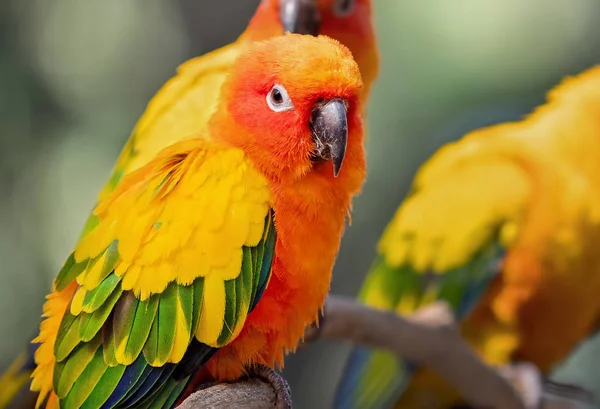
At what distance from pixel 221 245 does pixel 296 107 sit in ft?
0.45

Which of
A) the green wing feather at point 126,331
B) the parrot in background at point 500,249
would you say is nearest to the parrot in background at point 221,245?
the green wing feather at point 126,331

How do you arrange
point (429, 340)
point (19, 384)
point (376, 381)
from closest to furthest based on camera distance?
point (19, 384) → point (429, 340) → point (376, 381)

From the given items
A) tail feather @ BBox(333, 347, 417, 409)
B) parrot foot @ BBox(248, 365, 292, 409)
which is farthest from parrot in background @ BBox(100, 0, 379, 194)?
tail feather @ BBox(333, 347, 417, 409)

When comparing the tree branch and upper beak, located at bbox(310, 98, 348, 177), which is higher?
upper beak, located at bbox(310, 98, 348, 177)

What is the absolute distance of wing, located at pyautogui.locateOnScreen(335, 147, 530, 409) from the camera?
122 cm

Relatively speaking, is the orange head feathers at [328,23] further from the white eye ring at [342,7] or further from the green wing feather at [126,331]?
the green wing feather at [126,331]

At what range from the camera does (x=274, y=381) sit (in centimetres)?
67

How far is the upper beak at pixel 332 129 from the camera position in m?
0.58

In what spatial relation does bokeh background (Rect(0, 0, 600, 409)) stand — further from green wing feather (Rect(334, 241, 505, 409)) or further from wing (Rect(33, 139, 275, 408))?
wing (Rect(33, 139, 275, 408))

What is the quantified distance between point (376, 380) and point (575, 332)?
1.46 ft

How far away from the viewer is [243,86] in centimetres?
64

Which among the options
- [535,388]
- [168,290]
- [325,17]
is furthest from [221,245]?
[535,388]

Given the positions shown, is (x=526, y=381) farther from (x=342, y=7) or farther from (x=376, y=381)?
(x=342, y=7)

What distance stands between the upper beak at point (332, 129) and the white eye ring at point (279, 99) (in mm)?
24
